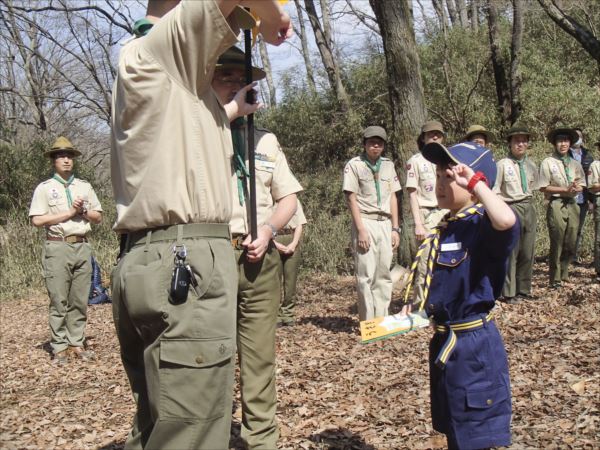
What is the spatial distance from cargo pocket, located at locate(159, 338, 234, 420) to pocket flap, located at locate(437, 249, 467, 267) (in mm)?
1401

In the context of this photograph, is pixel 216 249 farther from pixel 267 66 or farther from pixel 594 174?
pixel 267 66

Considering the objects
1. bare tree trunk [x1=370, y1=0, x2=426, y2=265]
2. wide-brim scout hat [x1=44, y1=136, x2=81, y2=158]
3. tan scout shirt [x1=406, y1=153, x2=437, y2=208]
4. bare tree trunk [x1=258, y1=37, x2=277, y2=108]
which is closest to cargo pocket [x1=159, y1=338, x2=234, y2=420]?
tan scout shirt [x1=406, y1=153, x2=437, y2=208]

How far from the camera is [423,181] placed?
8227mm

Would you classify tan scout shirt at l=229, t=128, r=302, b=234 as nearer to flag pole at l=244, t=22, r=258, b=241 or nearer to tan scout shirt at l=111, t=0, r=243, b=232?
flag pole at l=244, t=22, r=258, b=241

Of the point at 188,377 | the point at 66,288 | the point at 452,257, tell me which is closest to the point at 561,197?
Answer: the point at 66,288

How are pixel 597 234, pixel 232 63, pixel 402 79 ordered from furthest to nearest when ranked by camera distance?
pixel 597 234 → pixel 402 79 → pixel 232 63

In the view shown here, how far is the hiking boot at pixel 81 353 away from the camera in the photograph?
8297 mm

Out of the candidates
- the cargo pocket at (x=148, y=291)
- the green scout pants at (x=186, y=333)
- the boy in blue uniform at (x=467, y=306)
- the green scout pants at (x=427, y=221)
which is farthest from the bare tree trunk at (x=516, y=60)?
the cargo pocket at (x=148, y=291)

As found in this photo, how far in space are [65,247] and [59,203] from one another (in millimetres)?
577

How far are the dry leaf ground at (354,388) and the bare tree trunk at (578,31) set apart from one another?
3.89 meters

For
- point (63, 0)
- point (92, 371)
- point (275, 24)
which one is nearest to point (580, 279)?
point (92, 371)

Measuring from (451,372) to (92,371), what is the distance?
548 centimetres

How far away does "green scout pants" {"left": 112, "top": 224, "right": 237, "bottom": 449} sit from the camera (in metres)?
2.62


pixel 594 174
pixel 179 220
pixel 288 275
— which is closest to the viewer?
pixel 179 220
